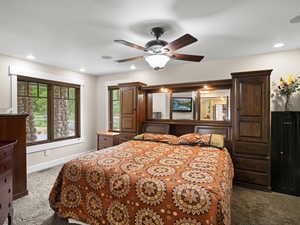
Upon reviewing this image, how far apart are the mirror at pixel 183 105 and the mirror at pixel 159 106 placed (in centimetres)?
16

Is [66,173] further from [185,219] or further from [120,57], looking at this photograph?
[120,57]

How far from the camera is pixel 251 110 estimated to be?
3.04 m

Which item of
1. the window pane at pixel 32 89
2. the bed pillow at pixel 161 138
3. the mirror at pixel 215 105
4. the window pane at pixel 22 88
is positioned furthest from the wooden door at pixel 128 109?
the window pane at pixel 22 88

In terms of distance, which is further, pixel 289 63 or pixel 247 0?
pixel 289 63

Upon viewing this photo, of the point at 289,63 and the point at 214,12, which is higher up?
the point at 214,12

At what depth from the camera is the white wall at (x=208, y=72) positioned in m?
3.20

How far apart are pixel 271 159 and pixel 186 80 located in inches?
93.3

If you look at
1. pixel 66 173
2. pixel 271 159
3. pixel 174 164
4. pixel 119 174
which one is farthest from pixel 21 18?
pixel 271 159

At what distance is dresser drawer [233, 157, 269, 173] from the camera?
9.76 ft

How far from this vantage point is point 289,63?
3184 mm

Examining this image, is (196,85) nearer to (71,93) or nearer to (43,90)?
(71,93)

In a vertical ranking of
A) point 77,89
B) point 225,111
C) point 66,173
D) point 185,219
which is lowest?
point 185,219

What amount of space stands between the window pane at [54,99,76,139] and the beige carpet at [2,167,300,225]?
1.76 meters

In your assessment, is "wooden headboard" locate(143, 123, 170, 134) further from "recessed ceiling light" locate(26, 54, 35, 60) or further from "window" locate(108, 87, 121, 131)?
"recessed ceiling light" locate(26, 54, 35, 60)
